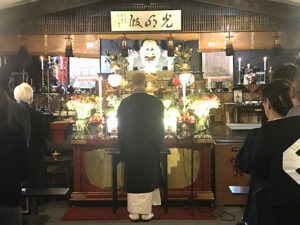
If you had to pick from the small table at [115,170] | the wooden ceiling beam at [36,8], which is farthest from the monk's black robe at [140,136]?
the wooden ceiling beam at [36,8]

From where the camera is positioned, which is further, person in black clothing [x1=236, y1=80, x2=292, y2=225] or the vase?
the vase

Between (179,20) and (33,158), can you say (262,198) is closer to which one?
(33,158)

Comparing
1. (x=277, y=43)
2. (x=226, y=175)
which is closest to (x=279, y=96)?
(x=226, y=175)

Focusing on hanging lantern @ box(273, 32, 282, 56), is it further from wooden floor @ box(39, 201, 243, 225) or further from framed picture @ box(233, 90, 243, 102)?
wooden floor @ box(39, 201, 243, 225)

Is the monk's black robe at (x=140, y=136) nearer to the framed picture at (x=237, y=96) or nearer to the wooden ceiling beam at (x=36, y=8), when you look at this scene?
the wooden ceiling beam at (x=36, y=8)

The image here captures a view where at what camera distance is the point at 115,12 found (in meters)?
6.45

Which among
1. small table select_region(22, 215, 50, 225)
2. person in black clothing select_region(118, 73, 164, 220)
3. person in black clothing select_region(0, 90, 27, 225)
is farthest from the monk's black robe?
person in black clothing select_region(0, 90, 27, 225)

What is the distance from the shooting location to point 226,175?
4.95 m

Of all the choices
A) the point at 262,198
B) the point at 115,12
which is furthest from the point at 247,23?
the point at 262,198

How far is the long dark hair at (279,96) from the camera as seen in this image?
2.23 meters

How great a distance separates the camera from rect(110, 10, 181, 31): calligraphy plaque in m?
6.38

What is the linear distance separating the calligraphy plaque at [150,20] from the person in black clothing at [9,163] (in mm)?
4372

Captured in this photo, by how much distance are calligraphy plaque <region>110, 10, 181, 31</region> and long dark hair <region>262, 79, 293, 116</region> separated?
14.3 feet

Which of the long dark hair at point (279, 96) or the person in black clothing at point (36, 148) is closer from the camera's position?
the long dark hair at point (279, 96)
